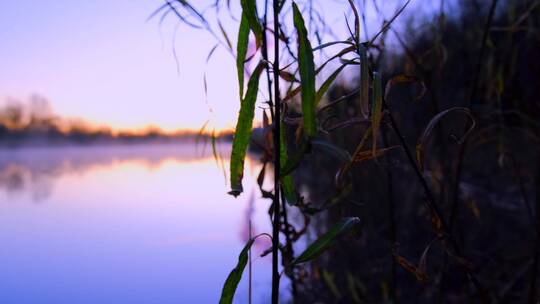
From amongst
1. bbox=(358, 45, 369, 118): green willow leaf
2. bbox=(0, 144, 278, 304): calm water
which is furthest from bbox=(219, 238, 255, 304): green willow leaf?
bbox=(0, 144, 278, 304): calm water

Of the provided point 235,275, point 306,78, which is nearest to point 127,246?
point 235,275

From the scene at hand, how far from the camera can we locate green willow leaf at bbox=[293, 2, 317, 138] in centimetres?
28

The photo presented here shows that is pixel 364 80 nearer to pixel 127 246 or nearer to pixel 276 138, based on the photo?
pixel 276 138

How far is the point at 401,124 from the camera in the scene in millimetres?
1682

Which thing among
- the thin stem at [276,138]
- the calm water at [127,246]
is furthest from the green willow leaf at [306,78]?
the calm water at [127,246]

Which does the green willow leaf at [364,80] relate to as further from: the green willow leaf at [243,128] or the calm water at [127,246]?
the calm water at [127,246]

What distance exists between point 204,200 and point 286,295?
4.71ft

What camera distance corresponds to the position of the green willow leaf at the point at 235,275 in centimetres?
35

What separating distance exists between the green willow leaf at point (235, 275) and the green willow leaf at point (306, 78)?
11 centimetres

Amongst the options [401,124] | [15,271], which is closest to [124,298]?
[15,271]

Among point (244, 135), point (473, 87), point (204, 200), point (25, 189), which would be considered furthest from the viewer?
point (25, 189)

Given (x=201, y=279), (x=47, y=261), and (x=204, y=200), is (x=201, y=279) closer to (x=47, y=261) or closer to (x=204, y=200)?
(x=47, y=261)

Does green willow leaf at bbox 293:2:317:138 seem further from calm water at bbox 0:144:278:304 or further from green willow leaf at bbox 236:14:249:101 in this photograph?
calm water at bbox 0:144:278:304

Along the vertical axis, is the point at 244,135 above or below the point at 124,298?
above
